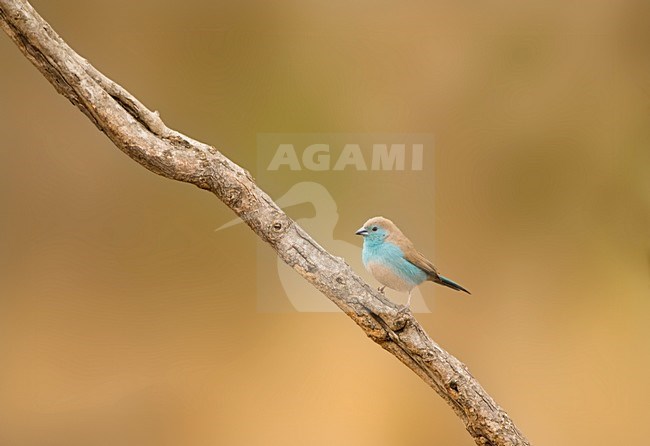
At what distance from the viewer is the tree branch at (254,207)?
192 cm

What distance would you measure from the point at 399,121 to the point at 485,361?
1.00m

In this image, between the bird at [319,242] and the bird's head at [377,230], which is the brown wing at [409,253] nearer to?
the bird's head at [377,230]

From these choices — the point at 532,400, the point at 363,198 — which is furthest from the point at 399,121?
the point at 532,400

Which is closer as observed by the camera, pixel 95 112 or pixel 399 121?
pixel 95 112

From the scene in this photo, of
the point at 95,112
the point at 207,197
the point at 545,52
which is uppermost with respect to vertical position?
the point at 545,52

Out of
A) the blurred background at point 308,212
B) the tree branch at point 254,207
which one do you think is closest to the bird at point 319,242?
the blurred background at point 308,212

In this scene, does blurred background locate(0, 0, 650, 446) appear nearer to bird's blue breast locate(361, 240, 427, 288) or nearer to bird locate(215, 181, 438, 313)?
bird locate(215, 181, 438, 313)

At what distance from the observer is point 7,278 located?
2.89 meters

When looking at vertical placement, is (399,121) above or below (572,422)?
above

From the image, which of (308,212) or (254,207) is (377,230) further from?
(308,212)

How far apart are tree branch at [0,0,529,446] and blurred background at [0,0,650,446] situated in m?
0.84

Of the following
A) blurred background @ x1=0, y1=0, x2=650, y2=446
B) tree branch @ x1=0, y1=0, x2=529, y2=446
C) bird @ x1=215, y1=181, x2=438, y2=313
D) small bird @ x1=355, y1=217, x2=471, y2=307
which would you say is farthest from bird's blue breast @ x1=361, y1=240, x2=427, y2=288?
blurred background @ x1=0, y1=0, x2=650, y2=446

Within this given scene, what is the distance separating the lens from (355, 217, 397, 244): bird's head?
85.3 inches

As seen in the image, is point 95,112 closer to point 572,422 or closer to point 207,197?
point 207,197
